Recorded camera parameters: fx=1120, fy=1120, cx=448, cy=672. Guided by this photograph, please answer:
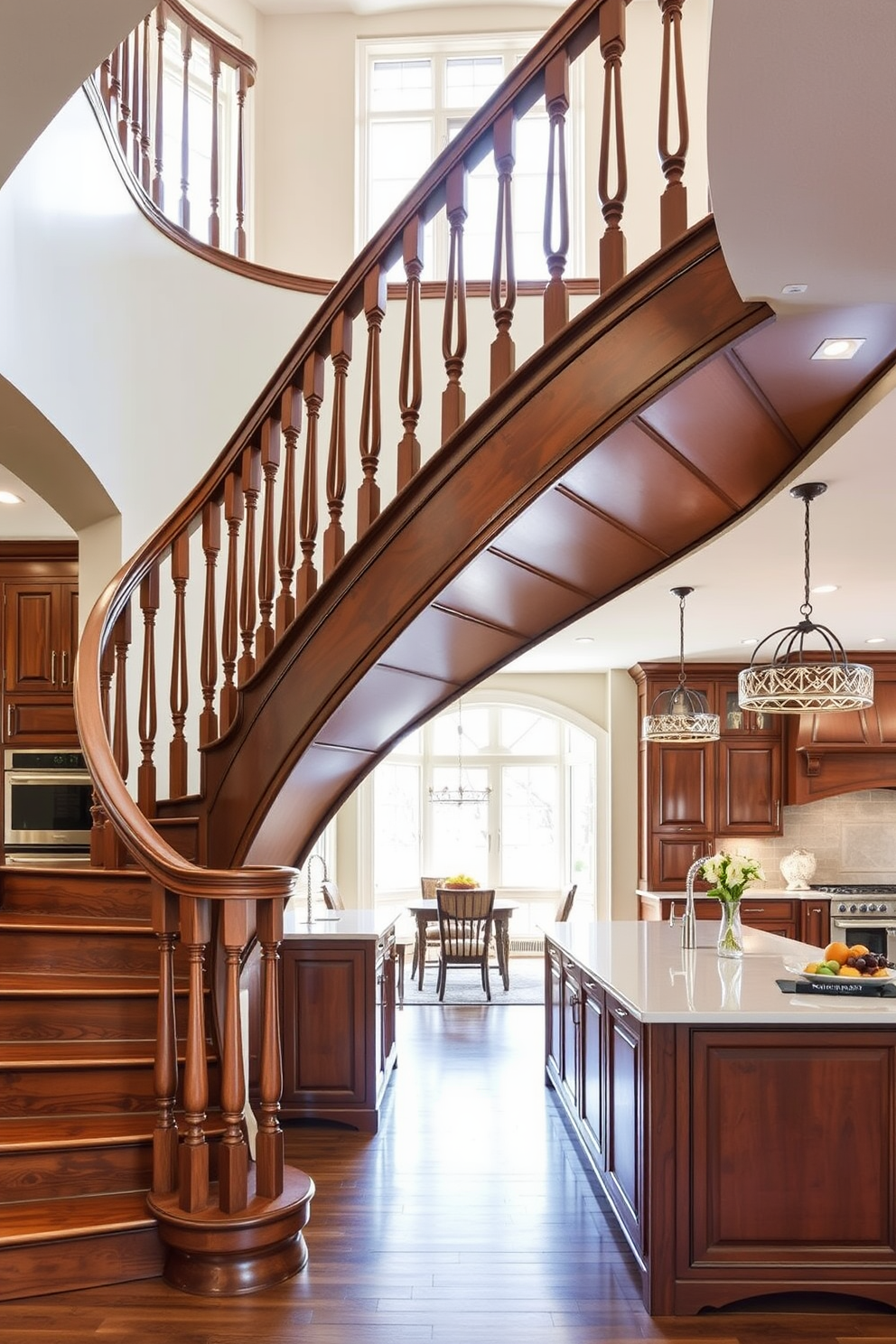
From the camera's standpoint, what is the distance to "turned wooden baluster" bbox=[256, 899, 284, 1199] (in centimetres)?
319

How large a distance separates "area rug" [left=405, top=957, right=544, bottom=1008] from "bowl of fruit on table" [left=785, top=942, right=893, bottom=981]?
16.0 feet

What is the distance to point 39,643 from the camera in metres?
6.30

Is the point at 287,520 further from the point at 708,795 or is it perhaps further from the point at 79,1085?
the point at 708,795

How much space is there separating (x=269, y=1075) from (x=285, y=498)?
5.88ft

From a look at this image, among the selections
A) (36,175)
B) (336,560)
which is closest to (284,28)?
(36,175)

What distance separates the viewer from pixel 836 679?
3875mm

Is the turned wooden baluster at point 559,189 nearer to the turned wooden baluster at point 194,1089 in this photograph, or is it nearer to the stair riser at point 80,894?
the turned wooden baluster at point 194,1089

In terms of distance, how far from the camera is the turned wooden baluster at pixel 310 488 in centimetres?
350

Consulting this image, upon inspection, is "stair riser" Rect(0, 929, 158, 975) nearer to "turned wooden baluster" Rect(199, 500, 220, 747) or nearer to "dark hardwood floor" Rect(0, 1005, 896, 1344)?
"turned wooden baluster" Rect(199, 500, 220, 747)

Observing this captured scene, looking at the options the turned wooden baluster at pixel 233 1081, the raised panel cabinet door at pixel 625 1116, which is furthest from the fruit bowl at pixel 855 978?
the turned wooden baluster at pixel 233 1081

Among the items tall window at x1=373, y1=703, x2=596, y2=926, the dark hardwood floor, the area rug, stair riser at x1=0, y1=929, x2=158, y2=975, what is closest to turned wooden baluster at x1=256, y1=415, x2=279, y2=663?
stair riser at x1=0, y1=929, x2=158, y2=975

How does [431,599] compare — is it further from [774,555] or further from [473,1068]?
[473,1068]

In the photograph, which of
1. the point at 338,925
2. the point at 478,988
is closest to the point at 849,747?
the point at 478,988

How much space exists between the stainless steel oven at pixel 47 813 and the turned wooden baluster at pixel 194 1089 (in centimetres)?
311
